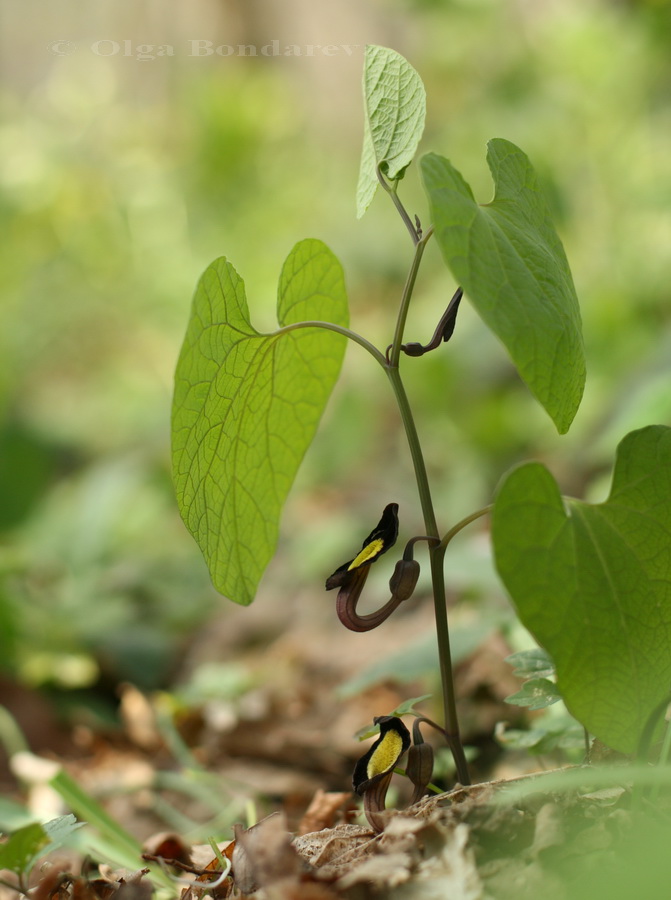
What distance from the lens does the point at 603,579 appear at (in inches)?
27.1

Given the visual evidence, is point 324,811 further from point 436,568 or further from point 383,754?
point 436,568

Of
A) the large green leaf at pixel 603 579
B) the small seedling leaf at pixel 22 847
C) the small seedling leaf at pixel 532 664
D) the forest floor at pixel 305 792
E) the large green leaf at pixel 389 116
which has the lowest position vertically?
the forest floor at pixel 305 792

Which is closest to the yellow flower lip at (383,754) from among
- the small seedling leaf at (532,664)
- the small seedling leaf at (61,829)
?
the small seedling leaf at (532,664)

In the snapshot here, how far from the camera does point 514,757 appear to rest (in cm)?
135

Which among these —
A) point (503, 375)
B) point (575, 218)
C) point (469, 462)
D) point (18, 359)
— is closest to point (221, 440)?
point (469, 462)

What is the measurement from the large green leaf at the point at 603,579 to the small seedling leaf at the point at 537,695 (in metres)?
0.09

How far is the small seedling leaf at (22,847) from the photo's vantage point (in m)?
0.69

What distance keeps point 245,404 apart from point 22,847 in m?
0.42

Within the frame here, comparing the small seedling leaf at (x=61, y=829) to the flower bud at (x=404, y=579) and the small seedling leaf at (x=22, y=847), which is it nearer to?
the small seedling leaf at (x=22, y=847)

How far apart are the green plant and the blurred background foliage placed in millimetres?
793

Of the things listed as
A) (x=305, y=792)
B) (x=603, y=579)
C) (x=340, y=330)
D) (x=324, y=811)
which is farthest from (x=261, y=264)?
(x=603, y=579)

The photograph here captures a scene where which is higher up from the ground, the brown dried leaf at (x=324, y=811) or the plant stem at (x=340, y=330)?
the plant stem at (x=340, y=330)

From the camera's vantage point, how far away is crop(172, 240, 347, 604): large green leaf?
78cm

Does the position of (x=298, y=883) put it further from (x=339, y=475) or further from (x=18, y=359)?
(x=18, y=359)
